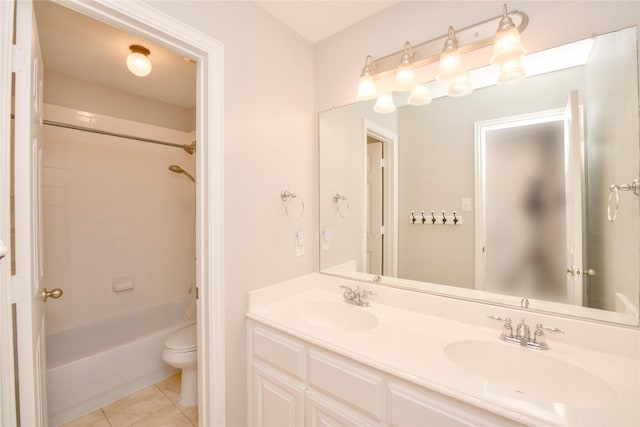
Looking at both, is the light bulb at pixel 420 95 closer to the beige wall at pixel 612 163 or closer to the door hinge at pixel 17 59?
the beige wall at pixel 612 163

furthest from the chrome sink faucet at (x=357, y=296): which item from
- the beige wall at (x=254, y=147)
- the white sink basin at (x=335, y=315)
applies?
the beige wall at (x=254, y=147)

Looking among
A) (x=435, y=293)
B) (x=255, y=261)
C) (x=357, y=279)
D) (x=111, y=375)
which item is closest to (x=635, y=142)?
(x=435, y=293)

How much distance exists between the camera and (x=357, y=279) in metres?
1.69

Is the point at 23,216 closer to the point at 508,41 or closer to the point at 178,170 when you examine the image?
the point at 508,41

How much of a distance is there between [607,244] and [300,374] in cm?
135

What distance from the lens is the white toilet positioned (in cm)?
189

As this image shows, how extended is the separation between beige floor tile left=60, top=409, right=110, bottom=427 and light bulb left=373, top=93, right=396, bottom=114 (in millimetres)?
2617

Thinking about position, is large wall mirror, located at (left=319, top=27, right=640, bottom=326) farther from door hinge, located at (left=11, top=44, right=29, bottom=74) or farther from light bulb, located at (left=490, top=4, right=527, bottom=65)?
door hinge, located at (left=11, top=44, right=29, bottom=74)

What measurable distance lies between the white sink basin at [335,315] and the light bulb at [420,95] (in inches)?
46.2

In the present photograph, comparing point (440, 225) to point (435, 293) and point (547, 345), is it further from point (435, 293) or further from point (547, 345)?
point (547, 345)

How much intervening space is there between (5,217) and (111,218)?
184 cm

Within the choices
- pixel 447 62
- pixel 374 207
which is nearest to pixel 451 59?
pixel 447 62

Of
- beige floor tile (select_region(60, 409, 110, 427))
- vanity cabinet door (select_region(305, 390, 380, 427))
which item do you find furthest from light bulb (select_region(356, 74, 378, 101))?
beige floor tile (select_region(60, 409, 110, 427))

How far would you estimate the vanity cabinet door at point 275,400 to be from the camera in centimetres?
125
